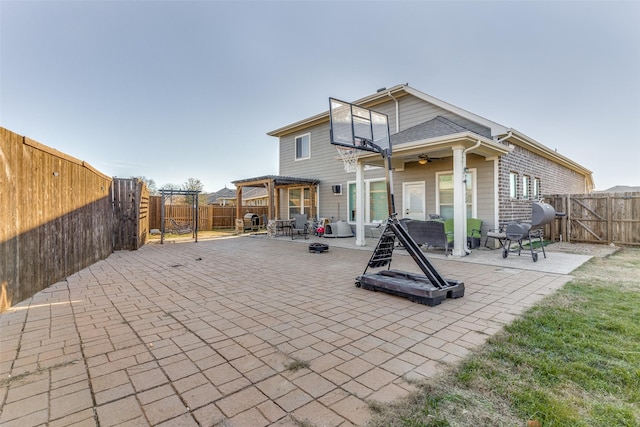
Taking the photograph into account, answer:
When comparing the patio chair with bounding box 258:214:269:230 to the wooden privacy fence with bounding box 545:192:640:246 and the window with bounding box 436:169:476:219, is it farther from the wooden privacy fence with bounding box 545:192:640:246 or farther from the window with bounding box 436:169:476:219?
the wooden privacy fence with bounding box 545:192:640:246

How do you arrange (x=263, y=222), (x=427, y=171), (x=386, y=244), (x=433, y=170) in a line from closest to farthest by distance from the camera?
(x=386, y=244), (x=433, y=170), (x=427, y=171), (x=263, y=222)

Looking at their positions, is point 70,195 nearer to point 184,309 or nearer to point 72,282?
point 72,282

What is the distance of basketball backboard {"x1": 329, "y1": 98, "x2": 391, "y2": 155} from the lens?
191 inches

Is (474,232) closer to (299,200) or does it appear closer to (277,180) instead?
(277,180)

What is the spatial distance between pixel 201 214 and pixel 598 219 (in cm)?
1854

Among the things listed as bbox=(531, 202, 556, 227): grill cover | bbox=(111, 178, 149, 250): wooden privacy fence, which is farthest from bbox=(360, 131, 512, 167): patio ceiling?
bbox=(111, 178, 149, 250): wooden privacy fence

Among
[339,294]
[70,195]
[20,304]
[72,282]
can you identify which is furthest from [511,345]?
[70,195]

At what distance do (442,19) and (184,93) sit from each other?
1052 cm

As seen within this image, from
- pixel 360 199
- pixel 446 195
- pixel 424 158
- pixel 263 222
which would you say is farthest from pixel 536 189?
pixel 263 222

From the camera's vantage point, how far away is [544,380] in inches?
72.5

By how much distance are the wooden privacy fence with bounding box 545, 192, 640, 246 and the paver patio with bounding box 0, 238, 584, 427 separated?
268 inches

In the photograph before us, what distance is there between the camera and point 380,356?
2209mm

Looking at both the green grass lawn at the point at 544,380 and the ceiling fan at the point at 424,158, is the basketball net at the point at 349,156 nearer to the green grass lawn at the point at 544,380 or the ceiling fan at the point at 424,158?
the ceiling fan at the point at 424,158

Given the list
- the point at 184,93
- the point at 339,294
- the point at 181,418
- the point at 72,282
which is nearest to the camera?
the point at 181,418
